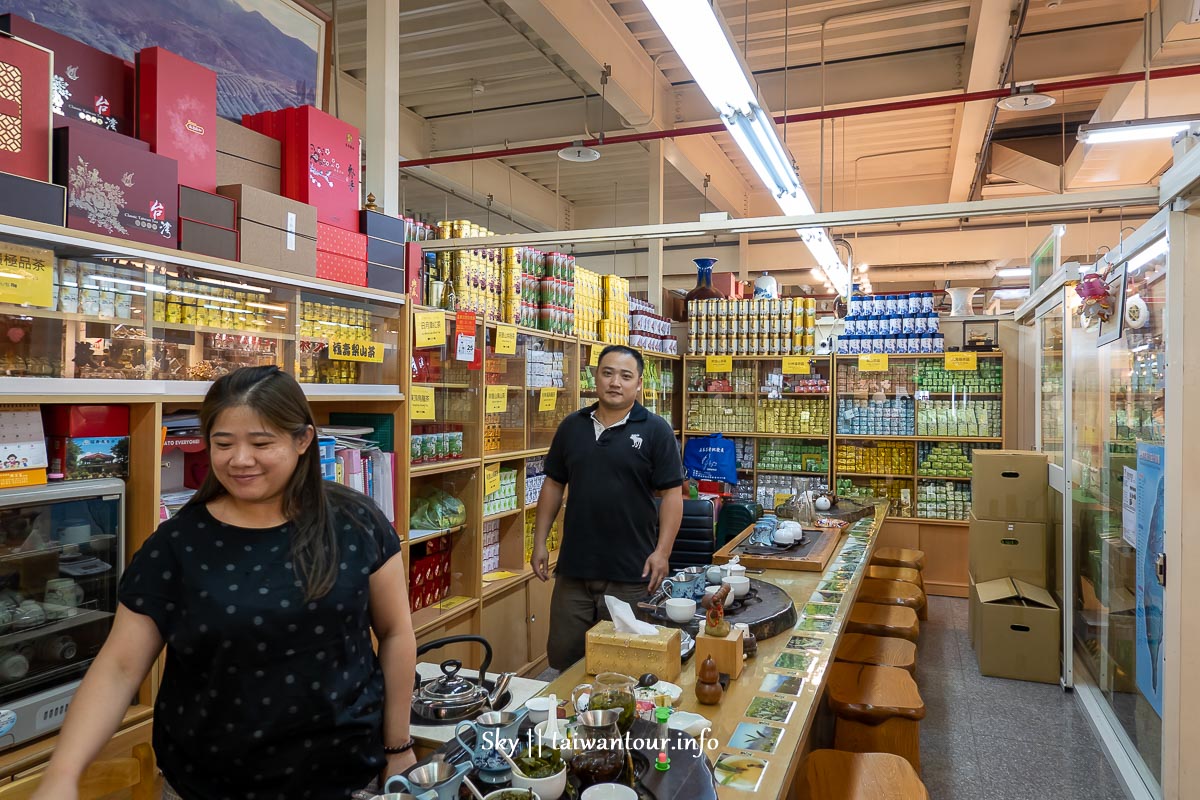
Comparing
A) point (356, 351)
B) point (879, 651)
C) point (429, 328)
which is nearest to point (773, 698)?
point (879, 651)

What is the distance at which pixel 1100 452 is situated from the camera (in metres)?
4.07

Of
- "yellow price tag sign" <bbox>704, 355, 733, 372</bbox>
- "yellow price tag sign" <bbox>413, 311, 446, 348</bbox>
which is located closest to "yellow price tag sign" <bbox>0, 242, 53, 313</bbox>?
"yellow price tag sign" <bbox>413, 311, 446, 348</bbox>

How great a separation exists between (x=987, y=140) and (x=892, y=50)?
1.71 m

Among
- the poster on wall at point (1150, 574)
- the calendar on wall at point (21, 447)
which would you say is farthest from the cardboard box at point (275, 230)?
the poster on wall at point (1150, 574)

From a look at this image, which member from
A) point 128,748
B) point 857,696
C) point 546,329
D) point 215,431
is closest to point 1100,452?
point 857,696

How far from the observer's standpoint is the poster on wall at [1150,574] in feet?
10.1

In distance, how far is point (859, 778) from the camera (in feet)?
7.81

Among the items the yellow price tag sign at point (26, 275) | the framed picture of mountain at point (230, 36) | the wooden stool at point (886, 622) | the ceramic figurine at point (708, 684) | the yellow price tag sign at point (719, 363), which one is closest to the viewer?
the yellow price tag sign at point (26, 275)

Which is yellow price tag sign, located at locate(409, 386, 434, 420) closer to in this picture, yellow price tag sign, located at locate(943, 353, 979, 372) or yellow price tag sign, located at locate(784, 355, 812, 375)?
yellow price tag sign, located at locate(784, 355, 812, 375)

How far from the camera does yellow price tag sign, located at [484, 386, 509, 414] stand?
14.6ft

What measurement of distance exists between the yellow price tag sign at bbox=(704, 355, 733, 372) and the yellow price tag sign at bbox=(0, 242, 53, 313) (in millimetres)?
6225

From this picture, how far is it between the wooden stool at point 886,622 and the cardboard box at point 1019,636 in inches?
39.8

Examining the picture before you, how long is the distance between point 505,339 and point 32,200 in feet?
8.78

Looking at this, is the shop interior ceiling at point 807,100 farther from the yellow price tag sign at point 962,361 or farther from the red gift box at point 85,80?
the yellow price tag sign at point 962,361
